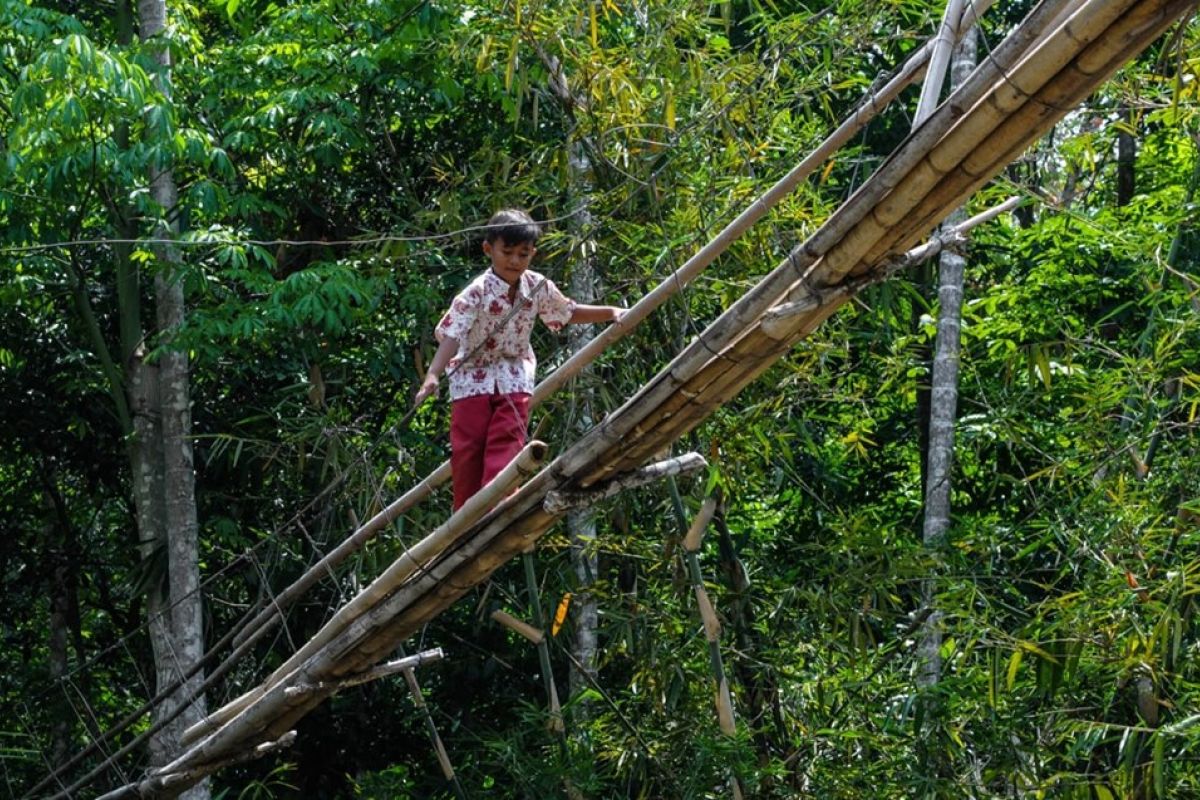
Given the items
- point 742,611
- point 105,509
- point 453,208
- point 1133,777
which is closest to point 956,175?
point 1133,777

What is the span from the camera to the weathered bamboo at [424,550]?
2.82m

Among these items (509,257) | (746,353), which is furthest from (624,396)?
(746,353)

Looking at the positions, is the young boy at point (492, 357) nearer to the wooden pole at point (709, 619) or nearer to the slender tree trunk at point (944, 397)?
the wooden pole at point (709, 619)

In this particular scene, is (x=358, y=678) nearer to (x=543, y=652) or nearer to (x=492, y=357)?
(x=492, y=357)

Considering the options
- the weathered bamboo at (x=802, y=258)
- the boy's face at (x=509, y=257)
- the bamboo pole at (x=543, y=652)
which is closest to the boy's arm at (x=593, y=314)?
the boy's face at (x=509, y=257)

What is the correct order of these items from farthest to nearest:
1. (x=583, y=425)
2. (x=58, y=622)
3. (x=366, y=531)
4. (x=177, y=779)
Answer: (x=58, y=622)
(x=583, y=425)
(x=177, y=779)
(x=366, y=531)

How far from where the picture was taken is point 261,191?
616 centimetres

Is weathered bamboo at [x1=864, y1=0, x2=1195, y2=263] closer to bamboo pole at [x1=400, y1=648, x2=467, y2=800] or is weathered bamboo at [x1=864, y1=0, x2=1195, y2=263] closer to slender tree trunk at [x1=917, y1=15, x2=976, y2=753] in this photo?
bamboo pole at [x1=400, y1=648, x2=467, y2=800]

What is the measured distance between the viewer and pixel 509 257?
125 inches

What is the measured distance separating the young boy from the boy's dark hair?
51 millimetres

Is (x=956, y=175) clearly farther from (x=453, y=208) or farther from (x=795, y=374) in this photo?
(x=453, y=208)

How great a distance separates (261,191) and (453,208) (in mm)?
1387

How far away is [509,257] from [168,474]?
309cm

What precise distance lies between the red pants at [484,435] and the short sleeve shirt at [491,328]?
0.07ft
